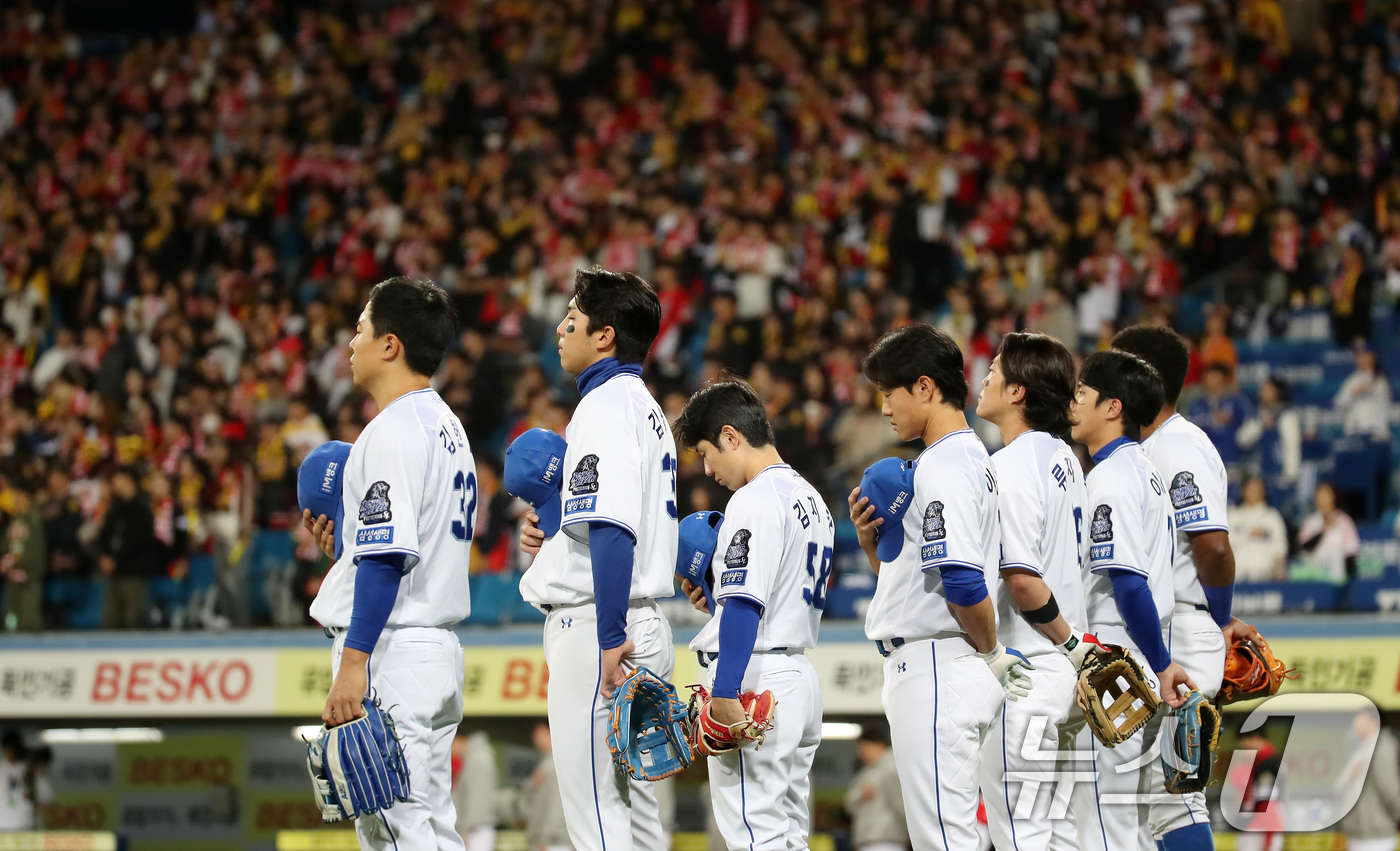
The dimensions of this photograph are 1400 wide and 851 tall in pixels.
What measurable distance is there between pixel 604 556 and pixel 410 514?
583 mm

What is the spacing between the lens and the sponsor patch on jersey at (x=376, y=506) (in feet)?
13.5

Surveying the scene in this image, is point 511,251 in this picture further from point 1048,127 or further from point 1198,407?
point 1198,407

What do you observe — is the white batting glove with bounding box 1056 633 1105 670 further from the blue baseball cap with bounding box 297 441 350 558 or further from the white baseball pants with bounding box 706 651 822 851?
the blue baseball cap with bounding box 297 441 350 558

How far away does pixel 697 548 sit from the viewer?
4.96 metres

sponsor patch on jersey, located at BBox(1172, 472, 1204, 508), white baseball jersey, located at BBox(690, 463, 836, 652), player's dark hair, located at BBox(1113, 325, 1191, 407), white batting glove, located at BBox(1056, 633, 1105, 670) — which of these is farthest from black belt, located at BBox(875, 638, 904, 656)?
player's dark hair, located at BBox(1113, 325, 1191, 407)

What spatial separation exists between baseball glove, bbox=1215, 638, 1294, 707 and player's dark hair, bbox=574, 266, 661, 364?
273 cm

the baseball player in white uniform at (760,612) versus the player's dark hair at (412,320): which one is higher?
the player's dark hair at (412,320)

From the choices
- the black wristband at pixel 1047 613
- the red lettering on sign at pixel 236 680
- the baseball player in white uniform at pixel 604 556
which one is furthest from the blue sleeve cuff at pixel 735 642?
the red lettering on sign at pixel 236 680

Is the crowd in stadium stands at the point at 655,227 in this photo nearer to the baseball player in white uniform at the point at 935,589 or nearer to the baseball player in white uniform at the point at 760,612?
the baseball player in white uniform at the point at 760,612

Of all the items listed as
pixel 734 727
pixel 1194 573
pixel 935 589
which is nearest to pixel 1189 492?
pixel 1194 573

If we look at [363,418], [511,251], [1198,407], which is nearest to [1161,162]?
[1198,407]

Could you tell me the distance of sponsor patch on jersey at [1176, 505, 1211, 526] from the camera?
538 centimetres

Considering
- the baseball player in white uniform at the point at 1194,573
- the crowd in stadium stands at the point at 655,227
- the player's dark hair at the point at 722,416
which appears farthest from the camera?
the crowd in stadium stands at the point at 655,227

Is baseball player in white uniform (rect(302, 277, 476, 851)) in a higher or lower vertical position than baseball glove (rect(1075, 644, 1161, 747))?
higher
